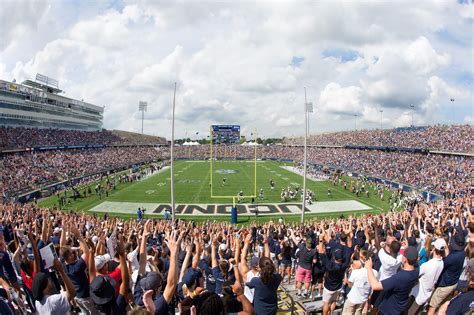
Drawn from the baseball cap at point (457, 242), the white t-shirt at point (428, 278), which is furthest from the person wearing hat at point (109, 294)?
the baseball cap at point (457, 242)

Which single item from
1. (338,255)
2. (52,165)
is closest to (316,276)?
(338,255)

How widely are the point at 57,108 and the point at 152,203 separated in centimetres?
4496

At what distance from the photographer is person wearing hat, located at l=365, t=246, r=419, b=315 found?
4.35 m

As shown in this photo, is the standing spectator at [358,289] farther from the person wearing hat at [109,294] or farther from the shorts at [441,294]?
the person wearing hat at [109,294]

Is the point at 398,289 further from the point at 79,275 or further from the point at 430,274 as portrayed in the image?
the point at 79,275

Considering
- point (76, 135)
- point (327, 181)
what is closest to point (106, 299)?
point (327, 181)

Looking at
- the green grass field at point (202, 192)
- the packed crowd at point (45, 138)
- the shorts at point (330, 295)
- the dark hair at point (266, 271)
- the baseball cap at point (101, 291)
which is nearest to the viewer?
the baseball cap at point (101, 291)

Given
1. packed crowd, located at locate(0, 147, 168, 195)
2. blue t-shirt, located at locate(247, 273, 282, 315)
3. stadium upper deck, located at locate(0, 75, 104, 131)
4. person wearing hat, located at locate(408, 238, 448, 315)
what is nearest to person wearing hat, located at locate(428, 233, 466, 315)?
person wearing hat, located at locate(408, 238, 448, 315)

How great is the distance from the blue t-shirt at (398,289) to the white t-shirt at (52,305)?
414 centimetres

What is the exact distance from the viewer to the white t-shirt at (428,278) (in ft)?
16.3

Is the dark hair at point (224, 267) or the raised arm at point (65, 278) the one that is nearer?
the raised arm at point (65, 278)

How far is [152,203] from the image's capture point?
101ft

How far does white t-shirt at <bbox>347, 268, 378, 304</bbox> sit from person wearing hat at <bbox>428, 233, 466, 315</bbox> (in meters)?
1.22

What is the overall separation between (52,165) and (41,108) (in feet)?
68.0
